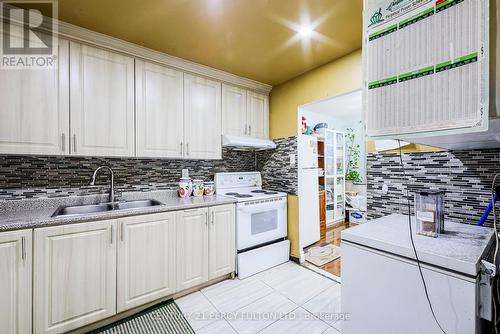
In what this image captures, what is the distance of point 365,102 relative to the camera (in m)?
0.88

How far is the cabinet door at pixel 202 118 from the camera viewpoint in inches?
92.4

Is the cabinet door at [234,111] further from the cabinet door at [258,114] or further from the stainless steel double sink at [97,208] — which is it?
the stainless steel double sink at [97,208]

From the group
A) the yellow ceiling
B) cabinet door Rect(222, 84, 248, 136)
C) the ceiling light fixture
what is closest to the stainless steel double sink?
cabinet door Rect(222, 84, 248, 136)

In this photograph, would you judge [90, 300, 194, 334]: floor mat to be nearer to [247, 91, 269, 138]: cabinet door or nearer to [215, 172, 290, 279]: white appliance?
[215, 172, 290, 279]: white appliance

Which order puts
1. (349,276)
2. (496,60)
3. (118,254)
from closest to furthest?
(496,60) → (349,276) → (118,254)

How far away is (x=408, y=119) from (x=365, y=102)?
0.18 metres

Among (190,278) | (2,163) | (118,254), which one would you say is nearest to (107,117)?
(2,163)

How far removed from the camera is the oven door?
231 cm

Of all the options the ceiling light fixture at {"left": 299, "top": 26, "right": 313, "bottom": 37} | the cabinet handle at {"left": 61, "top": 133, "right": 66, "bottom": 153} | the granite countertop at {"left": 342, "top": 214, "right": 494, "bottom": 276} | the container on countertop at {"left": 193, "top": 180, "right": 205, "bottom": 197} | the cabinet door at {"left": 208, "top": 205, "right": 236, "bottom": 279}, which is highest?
the ceiling light fixture at {"left": 299, "top": 26, "right": 313, "bottom": 37}

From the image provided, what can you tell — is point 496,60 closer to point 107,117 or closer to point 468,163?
point 468,163

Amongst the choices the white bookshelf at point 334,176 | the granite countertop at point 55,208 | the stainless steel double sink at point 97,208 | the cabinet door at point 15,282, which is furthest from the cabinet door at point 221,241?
the white bookshelf at point 334,176

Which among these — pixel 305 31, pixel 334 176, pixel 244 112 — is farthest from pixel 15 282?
pixel 334 176

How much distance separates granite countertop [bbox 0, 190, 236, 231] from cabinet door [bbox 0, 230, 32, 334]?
83 mm

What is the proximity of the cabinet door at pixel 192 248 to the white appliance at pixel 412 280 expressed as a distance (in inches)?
55.2
